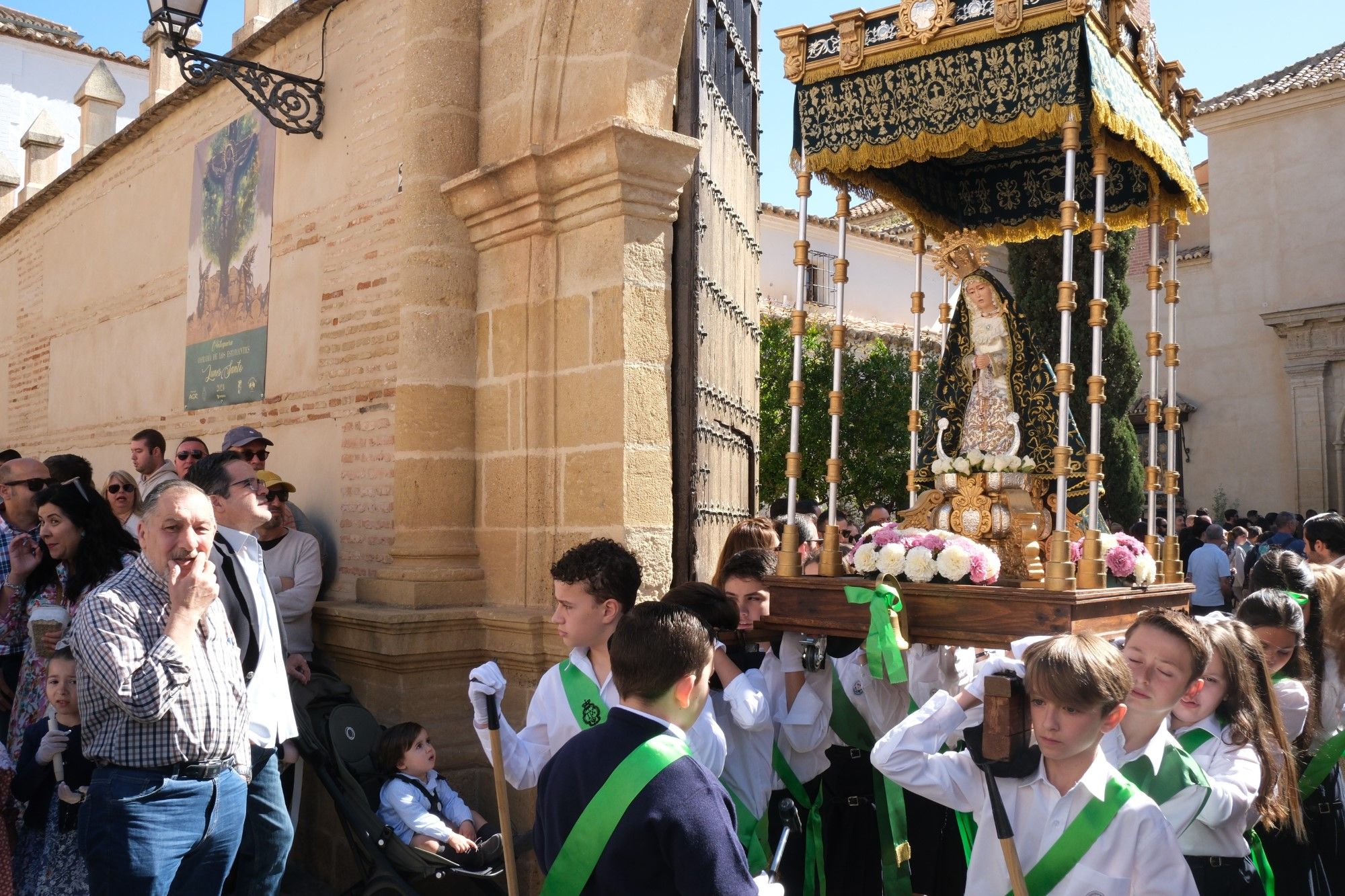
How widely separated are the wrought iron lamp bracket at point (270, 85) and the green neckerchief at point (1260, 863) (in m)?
5.48

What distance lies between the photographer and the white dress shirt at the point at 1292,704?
346cm

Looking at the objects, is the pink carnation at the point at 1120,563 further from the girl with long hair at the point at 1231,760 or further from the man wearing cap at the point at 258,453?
the man wearing cap at the point at 258,453

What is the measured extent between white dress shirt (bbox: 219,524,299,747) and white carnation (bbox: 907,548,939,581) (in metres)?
2.09

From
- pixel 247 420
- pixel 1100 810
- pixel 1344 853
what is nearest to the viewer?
pixel 1100 810

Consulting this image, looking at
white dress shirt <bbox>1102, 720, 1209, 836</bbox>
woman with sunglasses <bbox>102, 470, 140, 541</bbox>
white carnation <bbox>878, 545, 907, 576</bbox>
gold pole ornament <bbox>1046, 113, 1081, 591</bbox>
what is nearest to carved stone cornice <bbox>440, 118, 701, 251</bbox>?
gold pole ornament <bbox>1046, 113, 1081, 591</bbox>

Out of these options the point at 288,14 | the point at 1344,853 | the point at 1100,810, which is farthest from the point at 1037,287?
the point at 1100,810

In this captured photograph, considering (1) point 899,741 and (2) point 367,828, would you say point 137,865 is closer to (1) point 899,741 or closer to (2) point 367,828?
(2) point 367,828

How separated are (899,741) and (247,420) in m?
5.23

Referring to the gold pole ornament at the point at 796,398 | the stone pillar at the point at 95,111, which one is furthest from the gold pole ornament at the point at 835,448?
the stone pillar at the point at 95,111

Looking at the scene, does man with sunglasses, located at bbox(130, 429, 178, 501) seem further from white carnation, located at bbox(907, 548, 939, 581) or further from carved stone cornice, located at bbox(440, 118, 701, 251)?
white carnation, located at bbox(907, 548, 939, 581)

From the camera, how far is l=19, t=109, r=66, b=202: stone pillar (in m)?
13.5

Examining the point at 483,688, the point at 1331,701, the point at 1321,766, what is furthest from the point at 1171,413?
the point at 483,688

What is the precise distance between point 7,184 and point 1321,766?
1505 cm

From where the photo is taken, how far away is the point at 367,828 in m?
4.50
